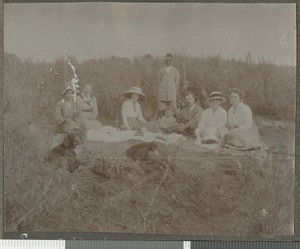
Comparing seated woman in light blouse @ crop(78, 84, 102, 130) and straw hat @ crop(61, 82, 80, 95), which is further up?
straw hat @ crop(61, 82, 80, 95)

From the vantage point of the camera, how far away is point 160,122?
4062 millimetres

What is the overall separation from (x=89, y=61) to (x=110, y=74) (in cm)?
16

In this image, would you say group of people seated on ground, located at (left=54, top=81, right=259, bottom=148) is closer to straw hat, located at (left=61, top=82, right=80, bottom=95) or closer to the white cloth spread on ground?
the white cloth spread on ground

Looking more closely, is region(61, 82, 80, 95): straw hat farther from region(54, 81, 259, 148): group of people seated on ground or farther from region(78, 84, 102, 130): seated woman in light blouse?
region(54, 81, 259, 148): group of people seated on ground

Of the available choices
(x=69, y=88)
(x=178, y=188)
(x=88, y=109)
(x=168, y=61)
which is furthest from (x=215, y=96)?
(x=69, y=88)

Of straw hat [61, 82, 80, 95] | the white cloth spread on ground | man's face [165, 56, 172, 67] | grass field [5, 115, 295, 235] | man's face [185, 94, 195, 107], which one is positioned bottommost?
grass field [5, 115, 295, 235]

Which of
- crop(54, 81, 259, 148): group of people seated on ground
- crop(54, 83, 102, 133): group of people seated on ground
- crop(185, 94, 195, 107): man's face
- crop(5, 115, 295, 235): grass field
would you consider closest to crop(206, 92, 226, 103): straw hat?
crop(54, 81, 259, 148): group of people seated on ground

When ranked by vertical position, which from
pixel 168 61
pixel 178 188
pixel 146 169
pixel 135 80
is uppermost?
pixel 168 61

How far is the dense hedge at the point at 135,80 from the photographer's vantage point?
13.3ft

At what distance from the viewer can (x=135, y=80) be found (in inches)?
160

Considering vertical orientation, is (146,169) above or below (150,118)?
below

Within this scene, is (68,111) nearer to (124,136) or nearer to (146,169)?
(124,136)

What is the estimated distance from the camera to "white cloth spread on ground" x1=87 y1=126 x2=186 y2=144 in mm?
4059

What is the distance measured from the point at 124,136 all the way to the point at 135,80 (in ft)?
1.22
